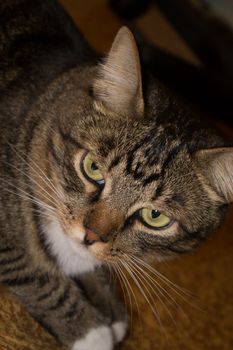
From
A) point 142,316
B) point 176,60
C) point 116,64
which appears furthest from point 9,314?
point 176,60

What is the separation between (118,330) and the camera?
1.46m

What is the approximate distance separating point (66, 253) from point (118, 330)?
0.28 metres

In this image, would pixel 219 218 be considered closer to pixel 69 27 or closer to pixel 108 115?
pixel 108 115

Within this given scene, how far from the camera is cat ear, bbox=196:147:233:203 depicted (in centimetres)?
114

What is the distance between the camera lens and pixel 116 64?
3.86 ft

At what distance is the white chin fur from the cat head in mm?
67

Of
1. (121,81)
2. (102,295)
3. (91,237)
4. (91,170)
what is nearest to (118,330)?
(102,295)

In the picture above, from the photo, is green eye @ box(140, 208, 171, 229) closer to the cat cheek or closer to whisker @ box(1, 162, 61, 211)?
the cat cheek

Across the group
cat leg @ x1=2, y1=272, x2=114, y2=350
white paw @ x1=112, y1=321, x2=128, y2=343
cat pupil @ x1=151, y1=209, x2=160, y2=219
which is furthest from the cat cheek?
white paw @ x1=112, y1=321, x2=128, y2=343

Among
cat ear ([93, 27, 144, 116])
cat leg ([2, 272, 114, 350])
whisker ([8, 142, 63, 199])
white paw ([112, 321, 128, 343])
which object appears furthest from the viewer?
white paw ([112, 321, 128, 343])

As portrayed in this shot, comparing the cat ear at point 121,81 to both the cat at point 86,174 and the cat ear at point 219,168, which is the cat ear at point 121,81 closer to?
the cat at point 86,174

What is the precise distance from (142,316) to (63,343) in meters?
0.27

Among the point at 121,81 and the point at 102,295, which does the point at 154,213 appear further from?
the point at 102,295

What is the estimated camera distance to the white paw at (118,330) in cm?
145
